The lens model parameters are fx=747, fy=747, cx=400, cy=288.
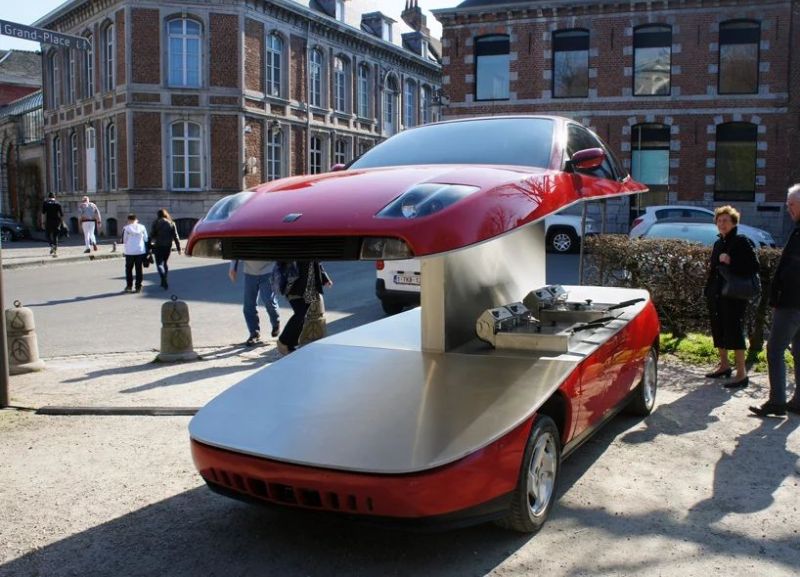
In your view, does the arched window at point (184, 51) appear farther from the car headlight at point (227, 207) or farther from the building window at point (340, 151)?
the car headlight at point (227, 207)

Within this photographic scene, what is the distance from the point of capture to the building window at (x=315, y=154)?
3859 centimetres

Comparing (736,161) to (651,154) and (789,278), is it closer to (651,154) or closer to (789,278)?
(651,154)

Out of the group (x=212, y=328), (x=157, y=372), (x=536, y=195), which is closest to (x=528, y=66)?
(x=212, y=328)

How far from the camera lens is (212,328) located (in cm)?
1065

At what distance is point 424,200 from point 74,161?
127 feet

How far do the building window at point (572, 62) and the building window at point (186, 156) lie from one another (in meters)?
15.7

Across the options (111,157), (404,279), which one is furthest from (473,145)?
(111,157)

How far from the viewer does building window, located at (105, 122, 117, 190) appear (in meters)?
33.7

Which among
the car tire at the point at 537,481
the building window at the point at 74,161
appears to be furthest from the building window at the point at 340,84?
the car tire at the point at 537,481

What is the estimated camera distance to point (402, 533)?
150 inches

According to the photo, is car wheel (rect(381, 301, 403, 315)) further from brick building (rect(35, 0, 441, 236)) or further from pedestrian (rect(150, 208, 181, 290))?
brick building (rect(35, 0, 441, 236))

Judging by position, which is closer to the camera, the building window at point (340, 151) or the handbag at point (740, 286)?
the handbag at point (740, 286)

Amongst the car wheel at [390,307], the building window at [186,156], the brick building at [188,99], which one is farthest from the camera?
the building window at [186,156]

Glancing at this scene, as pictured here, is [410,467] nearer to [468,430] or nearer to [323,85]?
[468,430]
